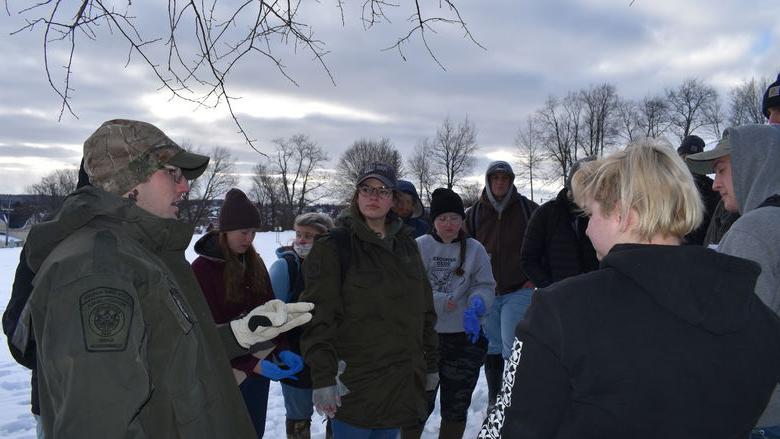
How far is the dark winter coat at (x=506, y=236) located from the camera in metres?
5.00

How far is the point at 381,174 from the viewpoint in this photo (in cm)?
334

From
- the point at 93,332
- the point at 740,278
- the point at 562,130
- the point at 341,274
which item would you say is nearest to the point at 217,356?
the point at 93,332

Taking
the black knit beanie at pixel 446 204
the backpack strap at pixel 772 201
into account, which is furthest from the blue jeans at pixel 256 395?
the backpack strap at pixel 772 201

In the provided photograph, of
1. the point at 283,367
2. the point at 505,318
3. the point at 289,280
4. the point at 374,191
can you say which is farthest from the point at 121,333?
the point at 505,318

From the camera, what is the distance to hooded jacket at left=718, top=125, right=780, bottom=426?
79.4 inches

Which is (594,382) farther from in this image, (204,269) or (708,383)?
(204,269)

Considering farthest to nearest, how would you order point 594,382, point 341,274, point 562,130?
point 562,130, point 341,274, point 594,382

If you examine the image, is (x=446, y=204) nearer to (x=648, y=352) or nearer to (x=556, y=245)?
(x=556, y=245)

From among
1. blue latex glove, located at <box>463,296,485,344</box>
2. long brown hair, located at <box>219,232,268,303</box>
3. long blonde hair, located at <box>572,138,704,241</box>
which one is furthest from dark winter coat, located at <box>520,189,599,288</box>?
long blonde hair, located at <box>572,138,704,241</box>

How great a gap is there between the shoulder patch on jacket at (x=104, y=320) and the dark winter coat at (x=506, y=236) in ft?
13.0

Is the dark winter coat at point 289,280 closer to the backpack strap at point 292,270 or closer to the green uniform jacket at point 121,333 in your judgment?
the backpack strap at point 292,270

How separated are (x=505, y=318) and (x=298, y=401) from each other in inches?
74.6

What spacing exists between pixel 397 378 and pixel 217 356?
4.57ft

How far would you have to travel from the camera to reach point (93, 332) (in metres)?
1.37
